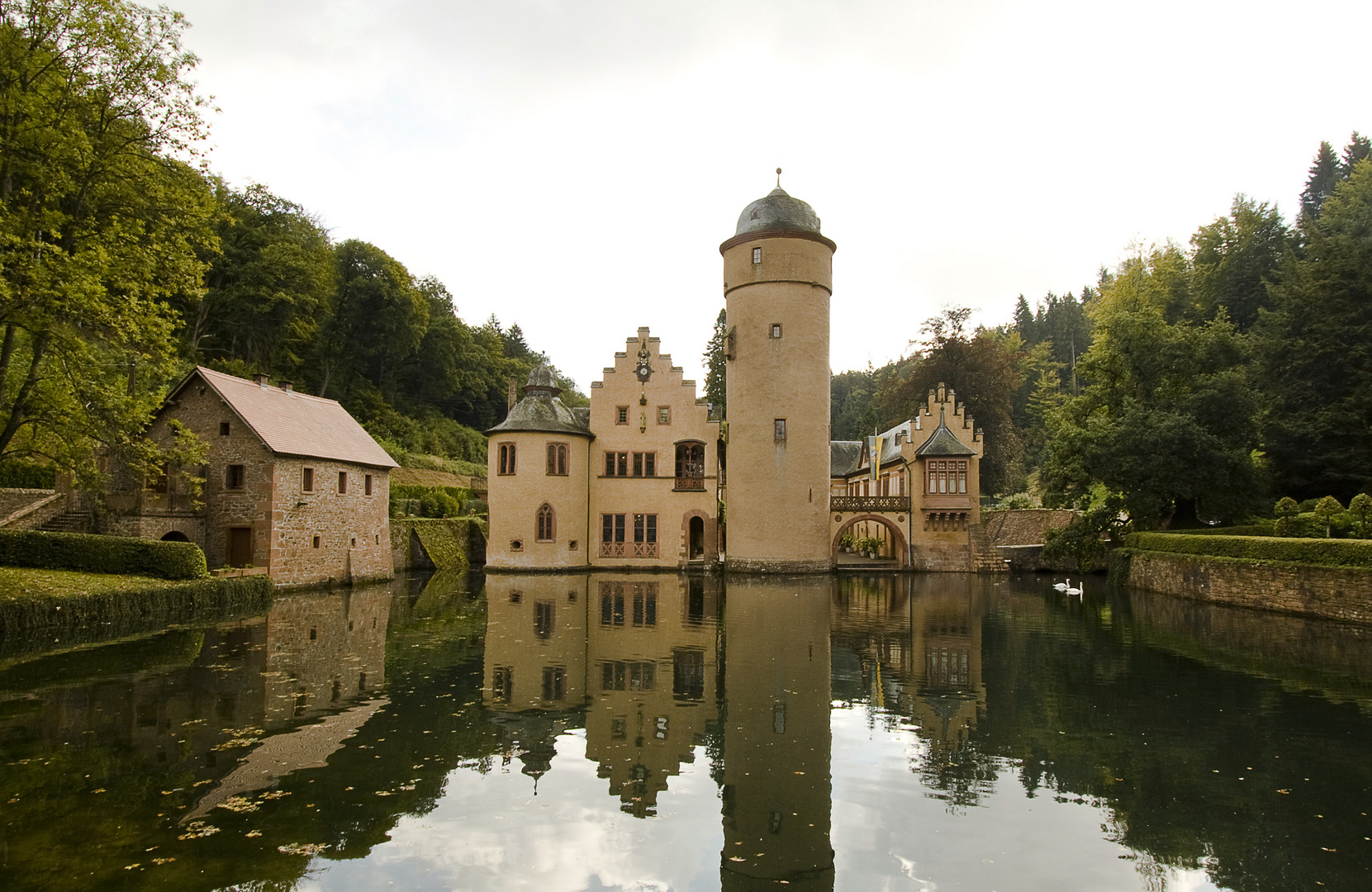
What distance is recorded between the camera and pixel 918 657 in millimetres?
15141

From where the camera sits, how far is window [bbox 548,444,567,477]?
36000 millimetres

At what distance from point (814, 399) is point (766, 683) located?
78.7ft

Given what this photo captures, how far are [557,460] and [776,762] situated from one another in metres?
28.5

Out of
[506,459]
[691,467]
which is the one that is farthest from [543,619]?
[691,467]

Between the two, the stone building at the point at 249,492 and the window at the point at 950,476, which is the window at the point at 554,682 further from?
the window at the point at 950,476

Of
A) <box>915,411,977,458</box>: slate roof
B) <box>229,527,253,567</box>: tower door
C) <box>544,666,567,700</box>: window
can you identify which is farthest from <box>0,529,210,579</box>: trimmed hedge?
<box>915,411,977,458</box>: slate roof

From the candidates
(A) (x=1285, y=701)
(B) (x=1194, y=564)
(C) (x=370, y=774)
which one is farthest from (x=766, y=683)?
(B) (x=1194, y=564)

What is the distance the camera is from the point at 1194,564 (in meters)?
26.3

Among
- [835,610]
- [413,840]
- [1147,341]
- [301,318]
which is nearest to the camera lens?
[413,840]

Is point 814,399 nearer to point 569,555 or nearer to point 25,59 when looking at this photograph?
point 569,555

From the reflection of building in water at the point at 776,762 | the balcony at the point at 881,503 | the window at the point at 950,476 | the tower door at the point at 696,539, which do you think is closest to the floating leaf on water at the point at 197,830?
the reflection of building in water at the point at 776,762

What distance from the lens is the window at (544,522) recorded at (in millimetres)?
35750

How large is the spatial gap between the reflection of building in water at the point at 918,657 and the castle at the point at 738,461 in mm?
8796

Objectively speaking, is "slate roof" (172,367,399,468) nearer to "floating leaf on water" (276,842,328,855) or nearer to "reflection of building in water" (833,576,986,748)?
"reflection of building in water" (833,576,986,748)
